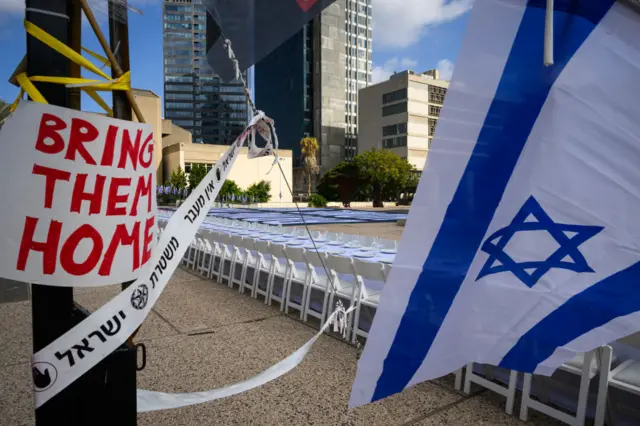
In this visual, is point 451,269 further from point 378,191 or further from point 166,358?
point 378,191

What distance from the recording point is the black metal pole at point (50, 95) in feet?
4.47

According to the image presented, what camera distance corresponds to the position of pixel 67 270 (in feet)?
4.36

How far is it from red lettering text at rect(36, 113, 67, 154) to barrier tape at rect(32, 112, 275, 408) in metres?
0.51

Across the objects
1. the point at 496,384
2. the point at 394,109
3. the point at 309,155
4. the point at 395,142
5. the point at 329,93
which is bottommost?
the point at 496,384

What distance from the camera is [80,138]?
1.37 metres

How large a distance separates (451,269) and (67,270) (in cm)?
111

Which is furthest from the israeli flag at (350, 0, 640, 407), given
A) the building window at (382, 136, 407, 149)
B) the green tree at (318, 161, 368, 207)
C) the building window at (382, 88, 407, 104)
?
the building window at (382, 136, 407, 149)

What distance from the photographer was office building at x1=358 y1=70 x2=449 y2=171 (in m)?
79.9

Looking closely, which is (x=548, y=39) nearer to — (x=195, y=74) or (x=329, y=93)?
(x=195, y=74)

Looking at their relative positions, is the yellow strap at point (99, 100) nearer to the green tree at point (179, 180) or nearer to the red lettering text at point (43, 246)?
the red lettering text at point (43, 246)

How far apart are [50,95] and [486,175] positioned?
4.26 feet

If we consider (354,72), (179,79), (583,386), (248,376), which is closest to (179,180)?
(248,376)

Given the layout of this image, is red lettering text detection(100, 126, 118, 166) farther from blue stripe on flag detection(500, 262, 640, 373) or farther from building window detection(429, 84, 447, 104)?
building window detection(429, 84, 447, 104)

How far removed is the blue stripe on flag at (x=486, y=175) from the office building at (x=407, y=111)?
80.5 meters
